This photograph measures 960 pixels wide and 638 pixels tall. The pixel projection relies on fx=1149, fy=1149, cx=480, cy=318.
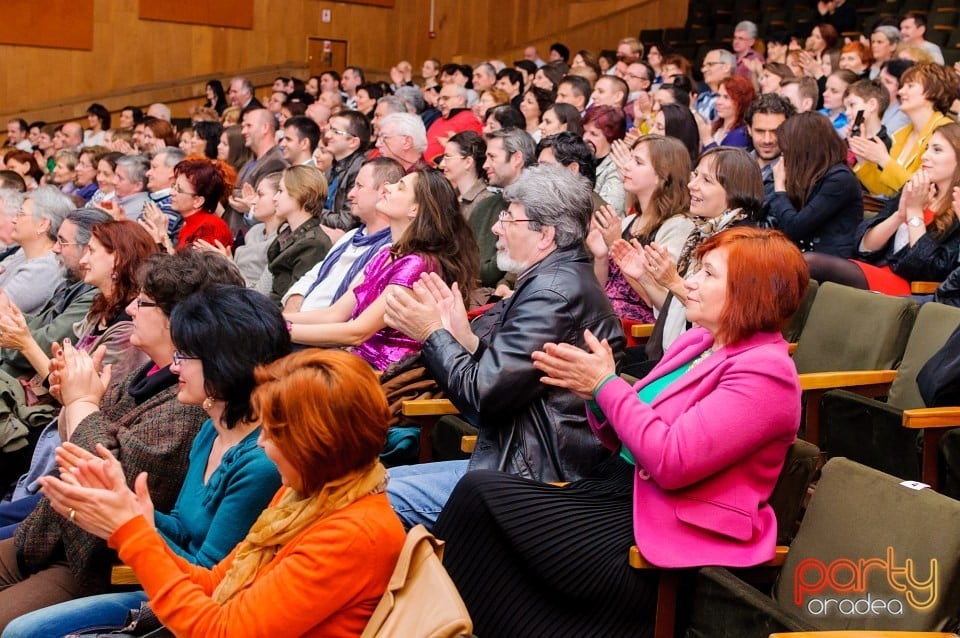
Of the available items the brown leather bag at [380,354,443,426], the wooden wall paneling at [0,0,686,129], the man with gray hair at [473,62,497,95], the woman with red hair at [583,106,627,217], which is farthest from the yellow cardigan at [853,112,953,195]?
the wooden wall paneling at [0,0,686,129]

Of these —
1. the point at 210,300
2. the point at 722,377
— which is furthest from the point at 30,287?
the point at 722,377

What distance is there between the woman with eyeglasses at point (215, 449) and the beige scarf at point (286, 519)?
188 millimetres

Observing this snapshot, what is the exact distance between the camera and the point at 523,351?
230 centimetres

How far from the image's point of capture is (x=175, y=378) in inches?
97.3

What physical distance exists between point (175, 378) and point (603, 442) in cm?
93

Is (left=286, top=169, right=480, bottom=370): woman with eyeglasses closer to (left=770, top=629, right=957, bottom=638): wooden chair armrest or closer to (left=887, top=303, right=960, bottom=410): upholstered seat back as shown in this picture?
(left=887, top=303, right=960, bottom=410): upholstered seat back

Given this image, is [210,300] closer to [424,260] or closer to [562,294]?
[562,294]

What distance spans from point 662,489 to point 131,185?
4057mm

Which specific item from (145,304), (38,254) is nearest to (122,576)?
(145,304)

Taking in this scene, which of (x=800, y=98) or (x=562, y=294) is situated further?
(x=800, y=98)

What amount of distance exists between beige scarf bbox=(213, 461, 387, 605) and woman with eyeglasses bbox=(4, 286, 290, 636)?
0.19 metres

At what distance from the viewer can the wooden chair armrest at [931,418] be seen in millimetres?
2477

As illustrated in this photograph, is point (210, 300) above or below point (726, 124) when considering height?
below

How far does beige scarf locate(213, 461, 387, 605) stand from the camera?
5.49 feet
